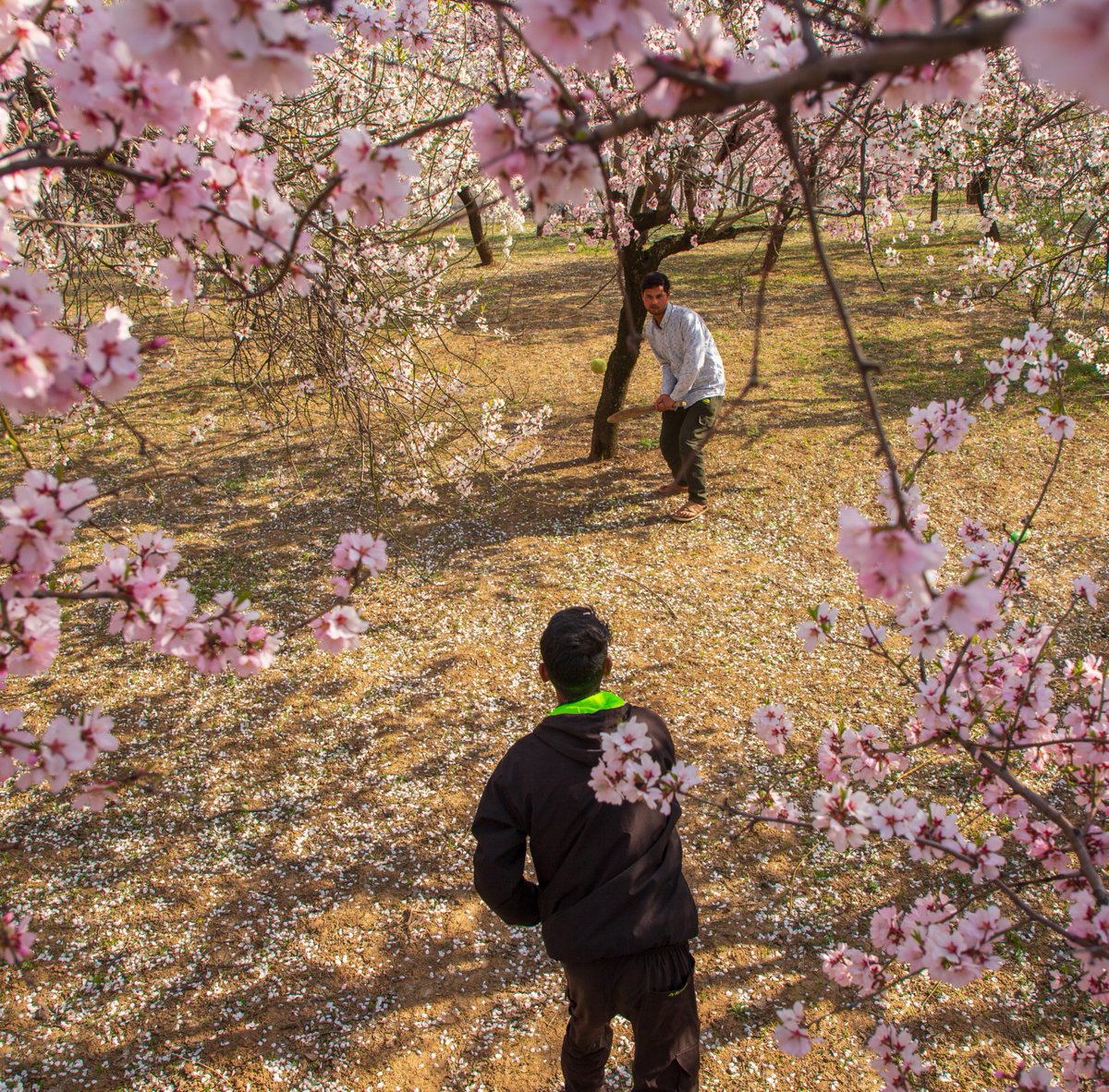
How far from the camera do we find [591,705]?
196 centimetres

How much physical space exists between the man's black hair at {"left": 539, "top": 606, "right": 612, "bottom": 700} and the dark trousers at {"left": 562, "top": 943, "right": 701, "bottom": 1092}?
67 centimetres

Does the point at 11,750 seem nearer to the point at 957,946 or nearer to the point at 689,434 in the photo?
the point at 957,946

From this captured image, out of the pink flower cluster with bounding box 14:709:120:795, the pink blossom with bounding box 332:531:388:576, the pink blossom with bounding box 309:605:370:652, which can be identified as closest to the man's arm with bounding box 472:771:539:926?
the pink blossom with bounding box 309:605:370:652

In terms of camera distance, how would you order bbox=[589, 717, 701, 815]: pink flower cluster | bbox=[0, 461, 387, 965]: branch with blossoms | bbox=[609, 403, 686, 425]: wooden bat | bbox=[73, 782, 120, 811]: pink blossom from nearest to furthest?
bbox=[0, 461, 387, 965]: branch with blossoms, bbox=[73, 782, 120, 811]: pink blossom, bbox=[589, 717, 701, 815]: pink flower cluster, bbox=[609, 403, 686, 425]: wooden bat

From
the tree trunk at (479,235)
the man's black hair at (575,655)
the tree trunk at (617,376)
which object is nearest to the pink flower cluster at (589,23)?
the man's black hair at (575,655)

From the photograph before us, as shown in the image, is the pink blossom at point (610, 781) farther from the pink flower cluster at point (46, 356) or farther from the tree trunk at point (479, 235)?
the tree trunk at point (479, 235)

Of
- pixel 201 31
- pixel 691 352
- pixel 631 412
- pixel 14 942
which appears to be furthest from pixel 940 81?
pixel 631 412

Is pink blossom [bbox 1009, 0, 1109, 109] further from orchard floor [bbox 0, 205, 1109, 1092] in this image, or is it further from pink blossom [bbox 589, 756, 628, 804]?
orchard floor [bbox 0, 205, 1109, 1092]

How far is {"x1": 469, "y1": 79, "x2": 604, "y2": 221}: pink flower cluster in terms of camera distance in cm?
120

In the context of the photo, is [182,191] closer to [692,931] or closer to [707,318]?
[692,931]

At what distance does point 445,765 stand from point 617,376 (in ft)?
12.3

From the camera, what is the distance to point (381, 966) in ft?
Result: 9.29

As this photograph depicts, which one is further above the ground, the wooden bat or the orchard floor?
the wooden bat

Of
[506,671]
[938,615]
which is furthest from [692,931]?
[506,671]
